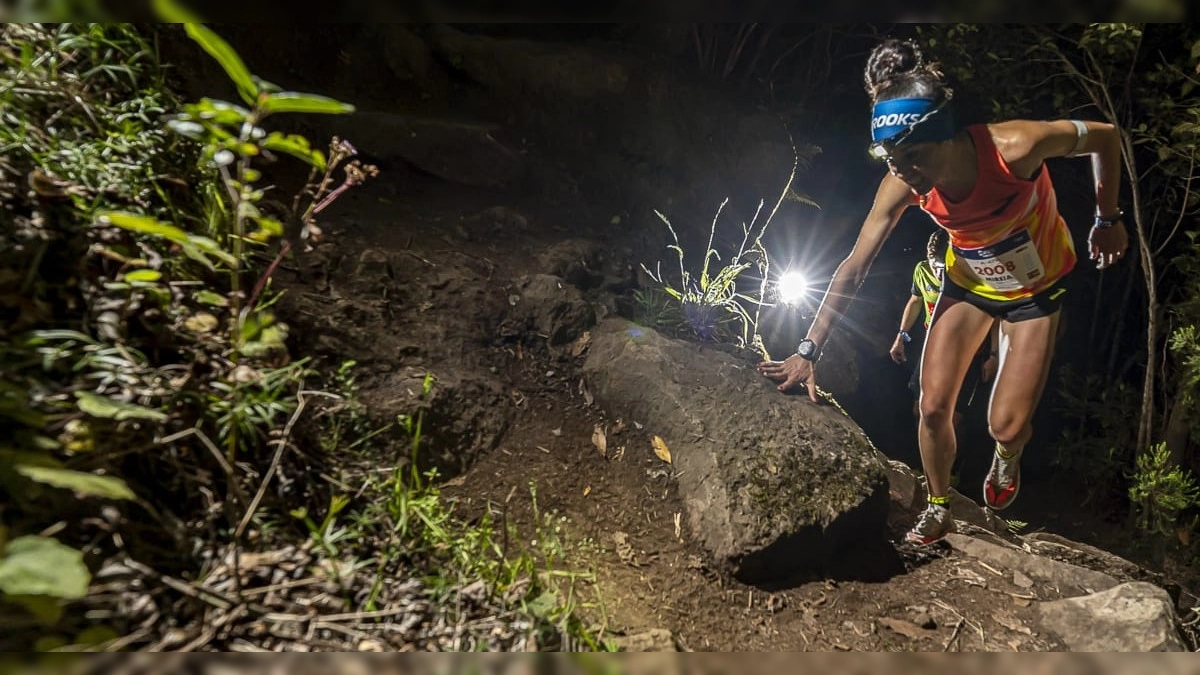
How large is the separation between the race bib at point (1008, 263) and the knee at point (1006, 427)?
1.37ft

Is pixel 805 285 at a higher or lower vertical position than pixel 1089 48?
lower

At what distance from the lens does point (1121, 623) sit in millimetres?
1628

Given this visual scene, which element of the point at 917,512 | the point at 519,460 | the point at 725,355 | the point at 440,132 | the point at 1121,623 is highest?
the point at 440,132

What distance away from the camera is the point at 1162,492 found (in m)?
1.92

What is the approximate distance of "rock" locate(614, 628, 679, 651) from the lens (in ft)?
4.50

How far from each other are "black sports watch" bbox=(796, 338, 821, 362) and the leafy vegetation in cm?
103

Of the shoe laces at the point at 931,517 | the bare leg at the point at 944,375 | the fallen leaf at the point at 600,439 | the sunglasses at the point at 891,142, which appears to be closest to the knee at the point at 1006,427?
the bare leg at the point at 944,375

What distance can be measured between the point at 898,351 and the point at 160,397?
210 centimetres

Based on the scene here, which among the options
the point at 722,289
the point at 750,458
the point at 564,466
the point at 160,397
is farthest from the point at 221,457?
the point at 722,289

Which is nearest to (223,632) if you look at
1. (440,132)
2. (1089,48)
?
(440,132)

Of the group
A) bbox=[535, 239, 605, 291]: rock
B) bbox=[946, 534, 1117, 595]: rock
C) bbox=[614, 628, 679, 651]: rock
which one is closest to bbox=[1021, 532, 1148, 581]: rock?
bbox=[946, 534, 1117, 595]: rock

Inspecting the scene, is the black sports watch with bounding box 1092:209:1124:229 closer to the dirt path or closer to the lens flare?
the lens flare

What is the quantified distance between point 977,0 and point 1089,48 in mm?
429

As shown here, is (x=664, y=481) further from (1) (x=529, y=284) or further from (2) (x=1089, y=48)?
(2) (x=1089, y=48)
